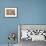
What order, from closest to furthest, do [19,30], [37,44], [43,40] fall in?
1. [37,44]
2. [43,40]
3. [19,30]

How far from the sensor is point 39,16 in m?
4.96

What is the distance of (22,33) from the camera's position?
4742 millimetres

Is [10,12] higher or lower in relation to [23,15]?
higher

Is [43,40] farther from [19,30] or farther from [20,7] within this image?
[20,7]

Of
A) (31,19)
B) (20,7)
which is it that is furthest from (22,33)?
(20,7)

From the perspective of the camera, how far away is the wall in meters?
4.92

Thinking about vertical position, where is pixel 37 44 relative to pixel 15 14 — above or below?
below

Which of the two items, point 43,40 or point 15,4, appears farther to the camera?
point 15,4

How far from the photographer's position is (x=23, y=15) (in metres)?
4.95

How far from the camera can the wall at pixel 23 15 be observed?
4924 millimetres

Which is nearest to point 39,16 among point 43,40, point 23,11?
point 23,11

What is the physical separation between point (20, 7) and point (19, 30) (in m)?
0.88

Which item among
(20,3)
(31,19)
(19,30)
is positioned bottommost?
(19,30)

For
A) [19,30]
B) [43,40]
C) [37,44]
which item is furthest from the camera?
[19,30]
